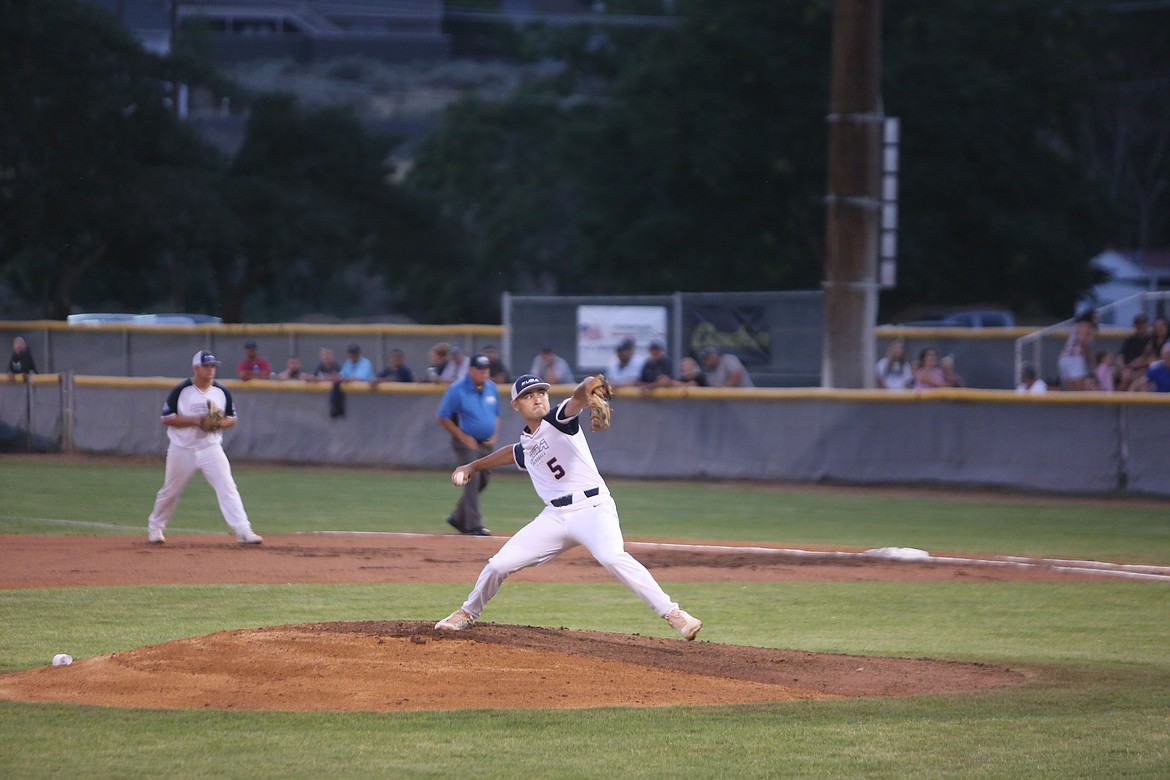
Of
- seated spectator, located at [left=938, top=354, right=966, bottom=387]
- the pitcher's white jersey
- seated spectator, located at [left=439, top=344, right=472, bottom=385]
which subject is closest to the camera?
the pitcher's white jersey

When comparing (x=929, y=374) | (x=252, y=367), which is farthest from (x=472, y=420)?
(x=252, y=367)

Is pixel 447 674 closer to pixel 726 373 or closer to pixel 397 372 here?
pixel 726 373

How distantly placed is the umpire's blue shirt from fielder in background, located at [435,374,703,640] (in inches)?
250

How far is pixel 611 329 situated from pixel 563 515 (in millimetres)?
15438

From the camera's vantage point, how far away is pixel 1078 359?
21406mm

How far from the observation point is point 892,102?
42.2 meters

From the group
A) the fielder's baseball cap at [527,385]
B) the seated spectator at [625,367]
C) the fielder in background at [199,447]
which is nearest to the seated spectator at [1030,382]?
the seated spectator at [625,367]

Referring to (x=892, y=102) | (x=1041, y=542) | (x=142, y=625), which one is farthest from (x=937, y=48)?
(x=142, y=625)

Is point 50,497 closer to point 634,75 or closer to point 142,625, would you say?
point 142,625

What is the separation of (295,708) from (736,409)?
14.9 m

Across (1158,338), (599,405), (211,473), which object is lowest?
(211,473)

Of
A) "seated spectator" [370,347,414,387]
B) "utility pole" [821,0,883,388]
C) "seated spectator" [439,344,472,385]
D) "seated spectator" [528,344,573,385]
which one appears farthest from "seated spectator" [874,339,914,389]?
"seated spectator" [370,347,414,387]

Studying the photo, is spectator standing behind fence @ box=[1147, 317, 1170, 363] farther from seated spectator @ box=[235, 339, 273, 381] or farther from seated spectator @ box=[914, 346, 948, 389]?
seated spectator @ box=[235, 339, 273, 381]

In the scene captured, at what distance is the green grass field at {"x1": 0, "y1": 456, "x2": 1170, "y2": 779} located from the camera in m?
6.64
